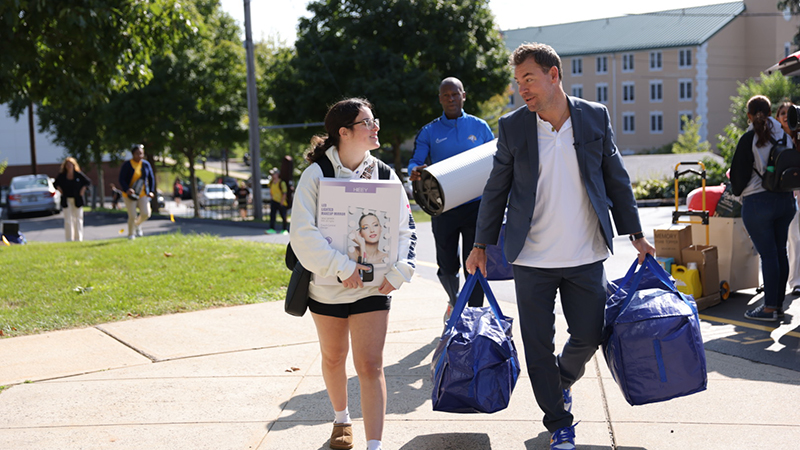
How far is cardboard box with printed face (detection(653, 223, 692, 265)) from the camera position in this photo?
23.0 ft

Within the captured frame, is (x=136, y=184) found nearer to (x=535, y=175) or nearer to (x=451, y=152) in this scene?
(x=451, y=152)

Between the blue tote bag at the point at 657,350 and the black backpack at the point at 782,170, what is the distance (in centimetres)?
294

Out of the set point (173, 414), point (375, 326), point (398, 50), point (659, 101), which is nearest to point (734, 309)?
point (375, 326)

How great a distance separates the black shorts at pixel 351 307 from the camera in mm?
3453

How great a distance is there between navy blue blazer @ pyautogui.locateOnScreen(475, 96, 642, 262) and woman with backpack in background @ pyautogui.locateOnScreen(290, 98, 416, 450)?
490 mm

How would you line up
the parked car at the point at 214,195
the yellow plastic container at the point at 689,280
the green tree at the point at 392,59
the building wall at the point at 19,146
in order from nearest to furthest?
1. the yellow plastic container at the point at 689,280
2. the green tree at the point at 392,59
3. the parked car at the point at 214,195
4. the building wall at the point at 19,146

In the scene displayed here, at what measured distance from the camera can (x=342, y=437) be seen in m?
A: 3.74

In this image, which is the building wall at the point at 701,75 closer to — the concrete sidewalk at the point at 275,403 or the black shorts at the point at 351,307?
the concrete sidewalk at the point at 275,403

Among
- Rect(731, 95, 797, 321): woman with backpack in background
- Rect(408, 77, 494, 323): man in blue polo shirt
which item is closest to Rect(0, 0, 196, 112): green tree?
Rect(408, 77, 494, 323): man in blue polo shirt

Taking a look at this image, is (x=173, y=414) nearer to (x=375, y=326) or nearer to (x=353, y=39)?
(x=375, y=326)

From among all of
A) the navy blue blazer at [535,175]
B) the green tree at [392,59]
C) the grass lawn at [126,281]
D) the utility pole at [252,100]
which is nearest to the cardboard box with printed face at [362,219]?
the navy blue blazer at [535,175]

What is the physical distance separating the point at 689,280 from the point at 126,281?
6047mm

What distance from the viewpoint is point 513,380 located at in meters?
3.59

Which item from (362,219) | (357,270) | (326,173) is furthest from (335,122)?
(357,270)
